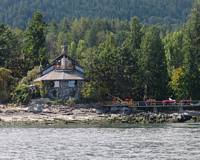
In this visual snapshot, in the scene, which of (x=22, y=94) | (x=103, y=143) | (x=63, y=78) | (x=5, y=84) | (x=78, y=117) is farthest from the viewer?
(x=5, y=84)

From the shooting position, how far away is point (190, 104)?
88500 millimetres

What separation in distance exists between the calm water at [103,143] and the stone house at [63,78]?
20.1 m

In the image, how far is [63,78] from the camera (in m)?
92.5

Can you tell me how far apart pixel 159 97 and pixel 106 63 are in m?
7.66

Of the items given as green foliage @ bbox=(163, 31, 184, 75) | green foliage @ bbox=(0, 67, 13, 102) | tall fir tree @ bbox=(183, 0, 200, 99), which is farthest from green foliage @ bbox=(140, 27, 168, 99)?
green foliage @ bbox=(0, 67, 13, 102)

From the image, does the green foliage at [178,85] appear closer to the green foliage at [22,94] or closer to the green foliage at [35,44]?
the green foliage at [22,94]

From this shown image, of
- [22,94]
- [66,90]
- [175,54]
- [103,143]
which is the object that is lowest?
[103,143]

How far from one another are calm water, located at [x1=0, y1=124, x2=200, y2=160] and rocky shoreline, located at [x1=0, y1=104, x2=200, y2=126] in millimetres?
6674

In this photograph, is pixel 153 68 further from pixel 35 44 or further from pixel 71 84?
pixel 35 44

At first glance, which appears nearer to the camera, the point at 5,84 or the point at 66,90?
Answer: the point at 66,90

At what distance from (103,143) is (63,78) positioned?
36.0 m

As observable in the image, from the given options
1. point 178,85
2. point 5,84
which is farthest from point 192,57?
point 5,84

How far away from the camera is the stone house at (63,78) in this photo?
303ft

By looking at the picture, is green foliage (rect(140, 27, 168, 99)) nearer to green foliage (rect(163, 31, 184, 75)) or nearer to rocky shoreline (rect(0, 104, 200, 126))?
green foliage (rect(163, 31, 184, 75))
